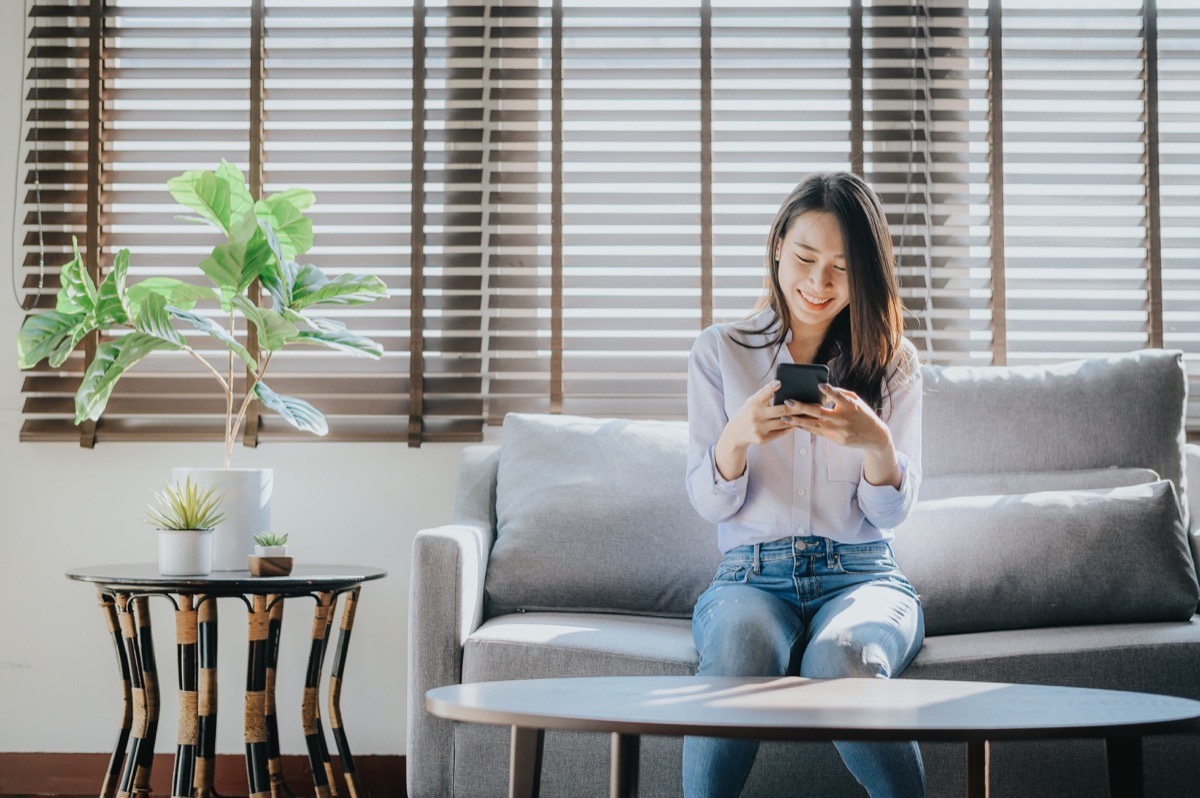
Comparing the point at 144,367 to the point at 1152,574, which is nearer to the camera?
the point at 1152,574

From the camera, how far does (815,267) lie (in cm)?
177

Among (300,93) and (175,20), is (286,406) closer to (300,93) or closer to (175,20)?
(300,93)

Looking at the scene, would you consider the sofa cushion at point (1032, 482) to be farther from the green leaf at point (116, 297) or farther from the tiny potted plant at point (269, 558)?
the green leaf at point (116, 297)

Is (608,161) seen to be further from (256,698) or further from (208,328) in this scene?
(256,698)

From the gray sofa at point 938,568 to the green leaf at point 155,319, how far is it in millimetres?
681

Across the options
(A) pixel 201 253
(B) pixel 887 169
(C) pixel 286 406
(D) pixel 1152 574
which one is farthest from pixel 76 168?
(D) pixel 1152 574

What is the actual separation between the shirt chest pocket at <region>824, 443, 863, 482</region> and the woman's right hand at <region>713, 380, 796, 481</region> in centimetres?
16

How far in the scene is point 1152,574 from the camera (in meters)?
1.89

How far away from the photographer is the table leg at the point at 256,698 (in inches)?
78.5

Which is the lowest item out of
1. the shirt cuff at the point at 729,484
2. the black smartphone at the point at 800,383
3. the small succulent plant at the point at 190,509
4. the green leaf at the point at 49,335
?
the small succulent plant at the point at 190,509

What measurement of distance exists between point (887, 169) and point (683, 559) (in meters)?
1.19

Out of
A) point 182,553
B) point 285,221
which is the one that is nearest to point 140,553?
point 182,553

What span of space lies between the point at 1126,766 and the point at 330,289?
5.73 feet

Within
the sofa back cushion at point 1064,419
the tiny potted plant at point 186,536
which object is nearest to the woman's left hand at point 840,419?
the sofa back cushion at point 1064,419
